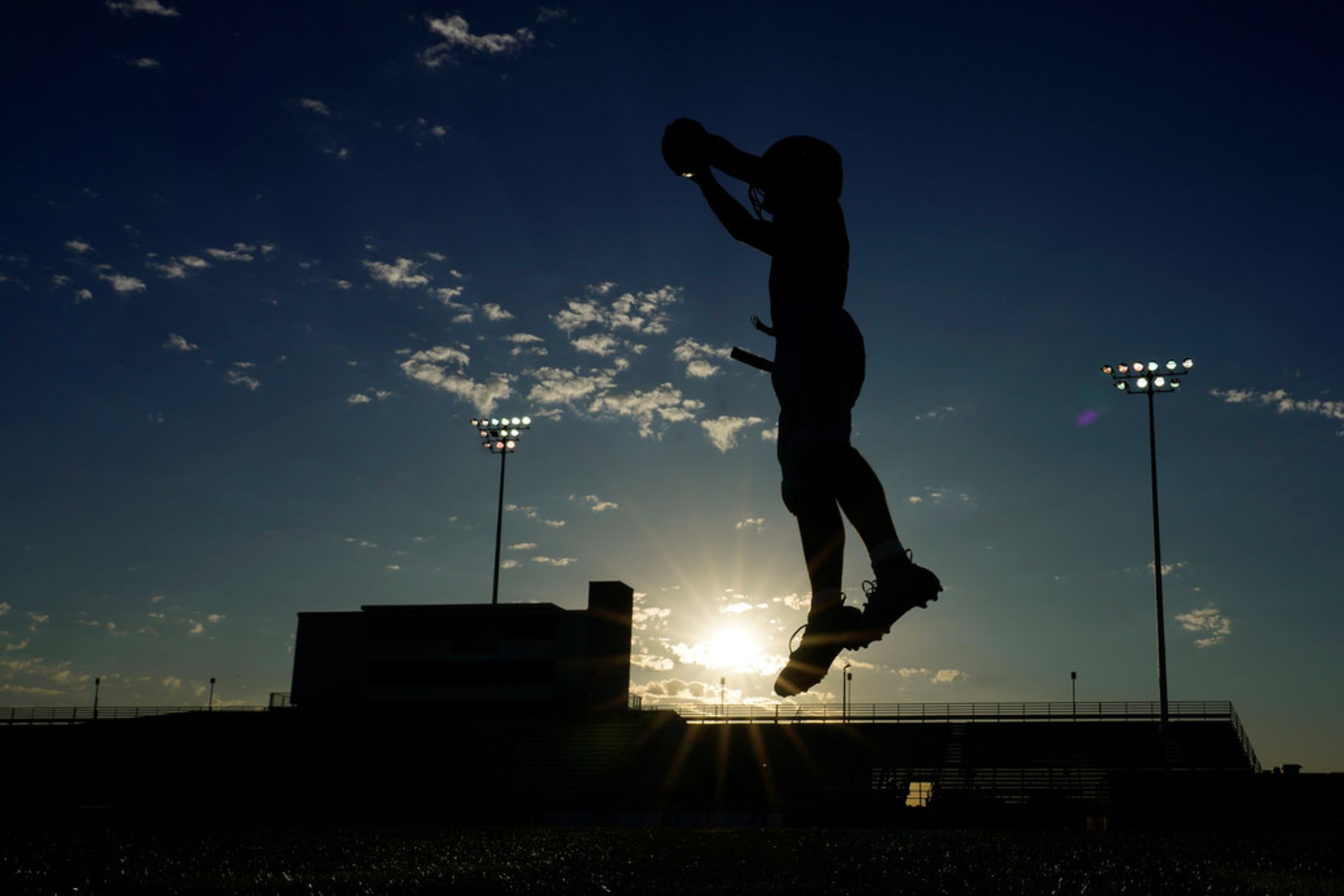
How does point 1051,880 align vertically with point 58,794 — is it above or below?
above

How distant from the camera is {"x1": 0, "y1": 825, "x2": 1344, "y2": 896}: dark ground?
4.32 m

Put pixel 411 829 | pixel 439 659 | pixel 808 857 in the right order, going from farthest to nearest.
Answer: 1. pixel 439 659
2. pixel 411 829
3. pixel 808 857

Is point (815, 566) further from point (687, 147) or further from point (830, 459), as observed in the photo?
point (687, 147)

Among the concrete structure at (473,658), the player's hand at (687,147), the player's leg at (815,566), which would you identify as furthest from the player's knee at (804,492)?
the concrete structure at (473,658)

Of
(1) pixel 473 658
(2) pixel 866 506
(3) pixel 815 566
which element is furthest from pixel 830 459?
(1) pixel 473 658

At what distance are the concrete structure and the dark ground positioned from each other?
41.8 meters

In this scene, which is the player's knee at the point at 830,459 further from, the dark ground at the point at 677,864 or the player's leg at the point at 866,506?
the dark ground at the point at 677,864

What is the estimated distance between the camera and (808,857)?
5934 mm

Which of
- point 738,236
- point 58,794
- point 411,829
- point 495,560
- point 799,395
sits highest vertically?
point 495,560

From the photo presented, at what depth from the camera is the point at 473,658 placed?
51.1m

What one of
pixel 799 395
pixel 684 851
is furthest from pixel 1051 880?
pixel 684 851

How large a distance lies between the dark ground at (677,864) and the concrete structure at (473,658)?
41.8 m

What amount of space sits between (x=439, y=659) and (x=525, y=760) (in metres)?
11.0

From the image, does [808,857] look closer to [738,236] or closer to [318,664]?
[738,236]
